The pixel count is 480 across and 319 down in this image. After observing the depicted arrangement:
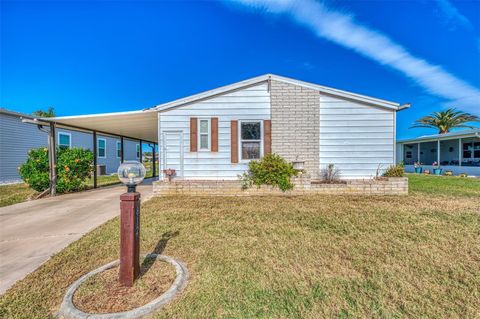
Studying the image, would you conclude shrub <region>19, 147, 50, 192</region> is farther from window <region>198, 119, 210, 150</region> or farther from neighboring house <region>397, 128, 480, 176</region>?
neighboring house <region>397, 128, 480, 176</region>

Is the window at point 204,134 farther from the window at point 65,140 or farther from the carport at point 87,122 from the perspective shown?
the window at point 65,140

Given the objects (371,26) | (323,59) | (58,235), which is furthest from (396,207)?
(323,59)

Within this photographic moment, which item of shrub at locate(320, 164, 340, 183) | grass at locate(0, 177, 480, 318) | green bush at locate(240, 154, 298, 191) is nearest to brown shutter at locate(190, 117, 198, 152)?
green bush at locate(240, 154, 298, 191)

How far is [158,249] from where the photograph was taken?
318 centimetres

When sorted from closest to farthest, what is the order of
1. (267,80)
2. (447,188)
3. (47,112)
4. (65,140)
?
(267,80) < (447,188) < (65,140) < (47,112)

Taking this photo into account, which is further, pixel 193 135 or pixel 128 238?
pixel 193 135

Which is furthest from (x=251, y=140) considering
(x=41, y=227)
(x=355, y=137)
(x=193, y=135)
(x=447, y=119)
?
(x=447, y=119)

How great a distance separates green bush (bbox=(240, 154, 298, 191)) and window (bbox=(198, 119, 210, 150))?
1845 mm

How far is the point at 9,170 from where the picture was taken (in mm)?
11102

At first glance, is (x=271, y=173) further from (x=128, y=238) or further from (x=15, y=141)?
(x=15, y=141)

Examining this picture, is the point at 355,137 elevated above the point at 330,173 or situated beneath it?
elevated above

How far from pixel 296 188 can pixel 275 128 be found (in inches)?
89.3

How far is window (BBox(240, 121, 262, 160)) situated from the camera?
793 centimetres

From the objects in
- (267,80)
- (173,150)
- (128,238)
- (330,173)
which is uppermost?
(267,80)
